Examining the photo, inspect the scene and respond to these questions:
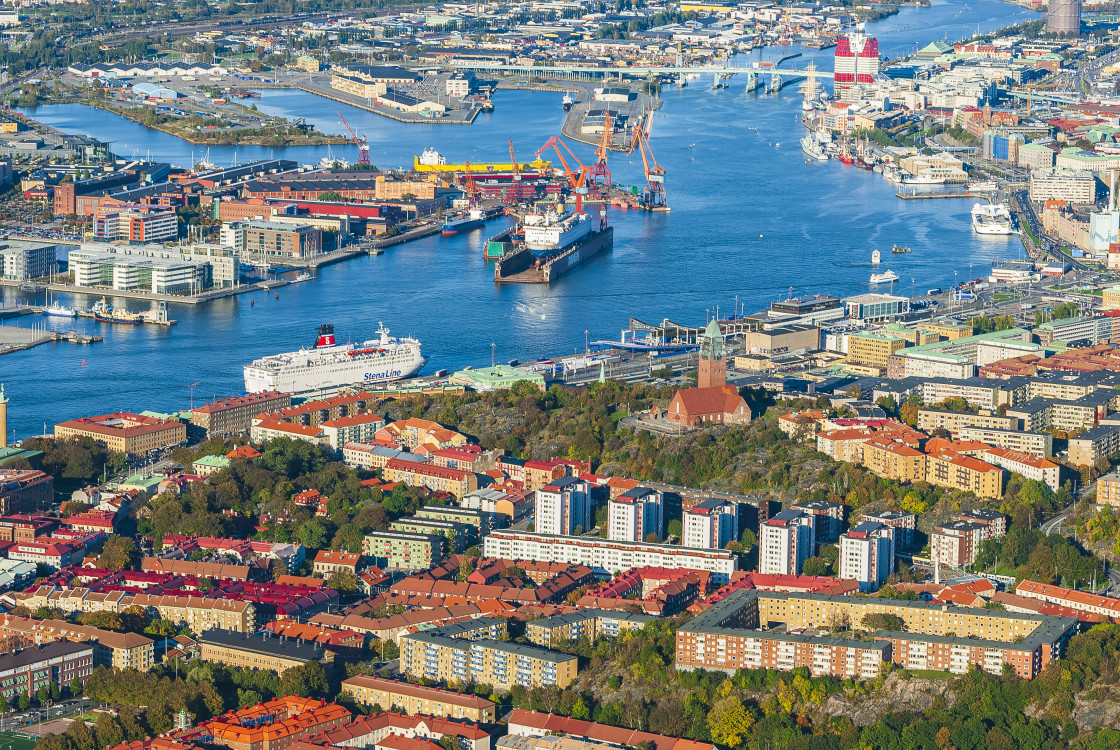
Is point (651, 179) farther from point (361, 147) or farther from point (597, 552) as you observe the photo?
point (597, 552)

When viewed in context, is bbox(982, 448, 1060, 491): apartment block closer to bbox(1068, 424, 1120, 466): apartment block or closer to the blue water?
bbox(1068, 424, 1120, 466): apartment block

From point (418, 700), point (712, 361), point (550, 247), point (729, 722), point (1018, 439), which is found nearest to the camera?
point (729, 722)

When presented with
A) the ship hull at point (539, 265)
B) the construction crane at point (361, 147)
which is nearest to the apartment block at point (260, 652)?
the ship hull at point (539, 265)

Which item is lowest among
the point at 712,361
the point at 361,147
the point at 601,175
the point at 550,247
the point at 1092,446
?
the point at 361,147

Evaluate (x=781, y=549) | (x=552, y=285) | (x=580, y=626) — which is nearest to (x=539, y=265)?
(x=552, y=285)

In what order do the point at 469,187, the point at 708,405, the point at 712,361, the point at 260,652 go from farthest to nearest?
the point at 469,187, the point at 712,361, the point at 708,405, the point at 260,652

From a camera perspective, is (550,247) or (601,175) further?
(601,175)

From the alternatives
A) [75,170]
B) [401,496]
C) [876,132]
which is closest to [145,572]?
[401,496]
